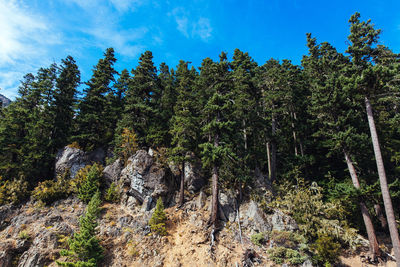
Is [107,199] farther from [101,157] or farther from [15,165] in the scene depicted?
[15,165]

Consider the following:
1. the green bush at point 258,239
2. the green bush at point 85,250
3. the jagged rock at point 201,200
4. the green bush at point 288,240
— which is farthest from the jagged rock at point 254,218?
the green bush at point 85,250

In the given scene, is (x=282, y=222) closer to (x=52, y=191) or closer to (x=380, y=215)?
(x=380, y=215)

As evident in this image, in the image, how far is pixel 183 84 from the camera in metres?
21.2

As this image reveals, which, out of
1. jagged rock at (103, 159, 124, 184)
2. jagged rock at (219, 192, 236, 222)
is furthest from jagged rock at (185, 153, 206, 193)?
jagged rock at (103, 159, 124, 184)

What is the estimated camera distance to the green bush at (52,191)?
1645cm

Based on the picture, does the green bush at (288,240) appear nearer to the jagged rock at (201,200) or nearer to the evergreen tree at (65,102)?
the jagged rock at (201,200)

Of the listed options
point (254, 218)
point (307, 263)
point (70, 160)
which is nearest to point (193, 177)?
point (254, 218)

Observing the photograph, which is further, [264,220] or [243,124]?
[243,124]

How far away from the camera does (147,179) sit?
1730cm

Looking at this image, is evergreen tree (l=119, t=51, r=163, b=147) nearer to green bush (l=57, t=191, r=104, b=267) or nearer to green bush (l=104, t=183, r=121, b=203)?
green bush (l=104, t=183, r=121, b=203)

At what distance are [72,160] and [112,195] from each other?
6.75m

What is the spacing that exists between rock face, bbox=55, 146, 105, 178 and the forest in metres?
1.17

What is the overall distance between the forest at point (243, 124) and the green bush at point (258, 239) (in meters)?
3.34

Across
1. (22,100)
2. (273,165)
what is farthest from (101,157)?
(273,165)
